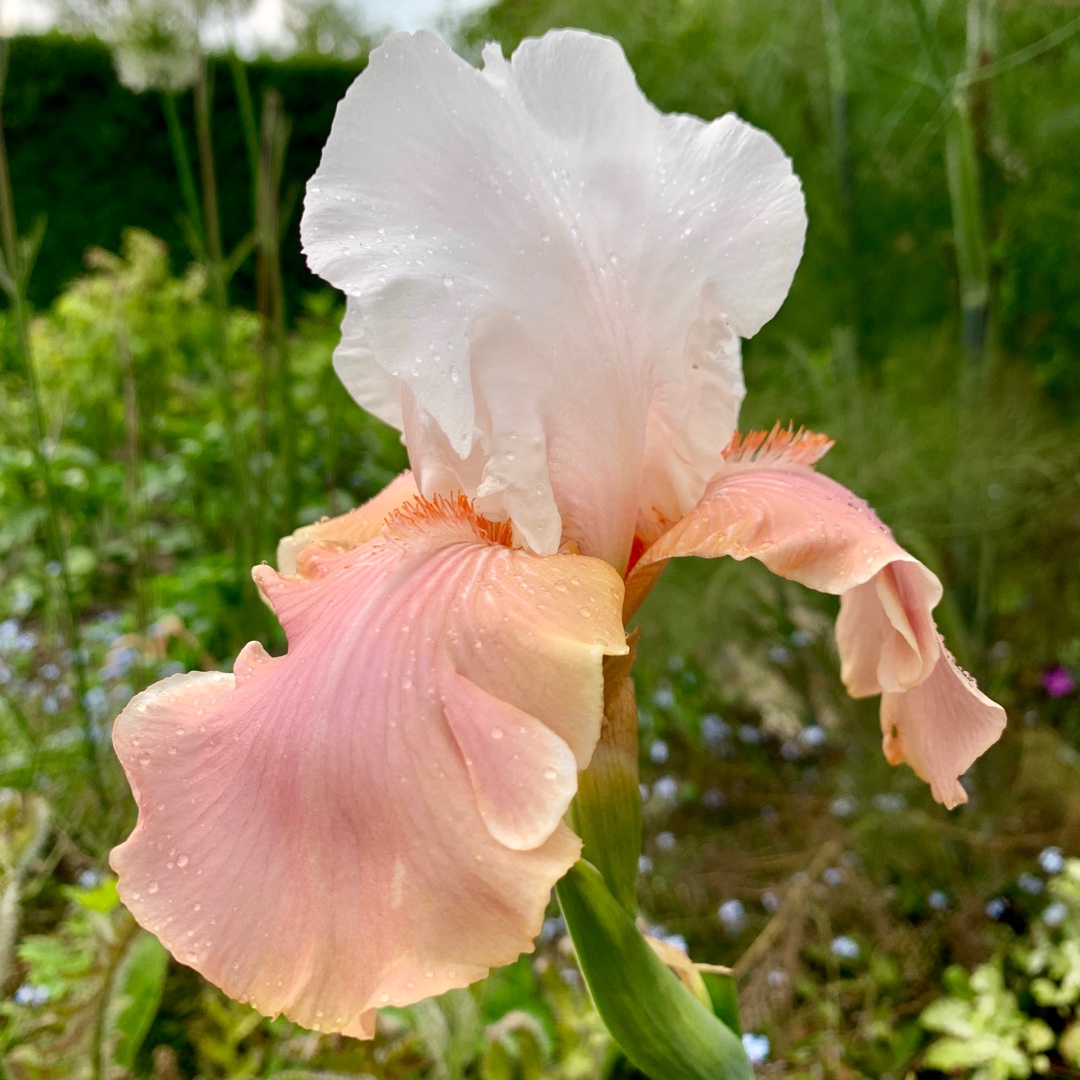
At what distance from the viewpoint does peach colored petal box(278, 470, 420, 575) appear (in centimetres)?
82

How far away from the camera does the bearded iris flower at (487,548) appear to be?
1.66 ft

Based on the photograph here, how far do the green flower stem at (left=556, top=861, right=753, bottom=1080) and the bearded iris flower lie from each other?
0.15m

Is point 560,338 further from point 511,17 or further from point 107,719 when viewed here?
point 511,17

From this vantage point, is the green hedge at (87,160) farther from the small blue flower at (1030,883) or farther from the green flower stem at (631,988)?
the green flower stem at (631,988)

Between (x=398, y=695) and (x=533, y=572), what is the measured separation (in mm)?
125

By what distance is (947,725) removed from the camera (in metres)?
0.69

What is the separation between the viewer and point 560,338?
2.24 ft

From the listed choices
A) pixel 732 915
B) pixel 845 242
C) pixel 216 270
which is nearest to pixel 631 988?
pixel 732 915

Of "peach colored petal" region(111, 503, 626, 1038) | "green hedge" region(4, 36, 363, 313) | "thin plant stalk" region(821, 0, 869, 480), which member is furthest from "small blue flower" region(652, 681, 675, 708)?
"green hedge" region(4, 36, 363, 313)

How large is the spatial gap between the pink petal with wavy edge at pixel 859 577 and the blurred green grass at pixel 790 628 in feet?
1.86

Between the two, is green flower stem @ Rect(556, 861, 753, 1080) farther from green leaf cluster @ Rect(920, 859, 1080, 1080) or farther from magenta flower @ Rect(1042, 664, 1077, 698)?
magenta flower @ Rect(1042, 664, 1077, 698)

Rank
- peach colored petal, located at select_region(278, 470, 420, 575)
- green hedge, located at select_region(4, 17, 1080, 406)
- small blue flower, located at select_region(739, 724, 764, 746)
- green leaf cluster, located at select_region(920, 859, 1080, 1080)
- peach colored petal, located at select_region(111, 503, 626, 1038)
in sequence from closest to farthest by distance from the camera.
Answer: peach colored petal, located at select_region(111, 503, 626, 1038) < peach colored petal, located at select_region(278, 470, 420, 575) < green leaf cluster, located at select_region(920, 859, 1080, 1080) < small blue flower, located at select_region(739, 724, 764, 746) < green hedge, located at select_region(4, 17, 1080, 406)

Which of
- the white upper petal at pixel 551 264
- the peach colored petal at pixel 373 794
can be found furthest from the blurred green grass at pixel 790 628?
the white upper petal at pixel 551 264

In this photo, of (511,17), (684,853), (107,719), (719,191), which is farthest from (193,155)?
(719,191)
